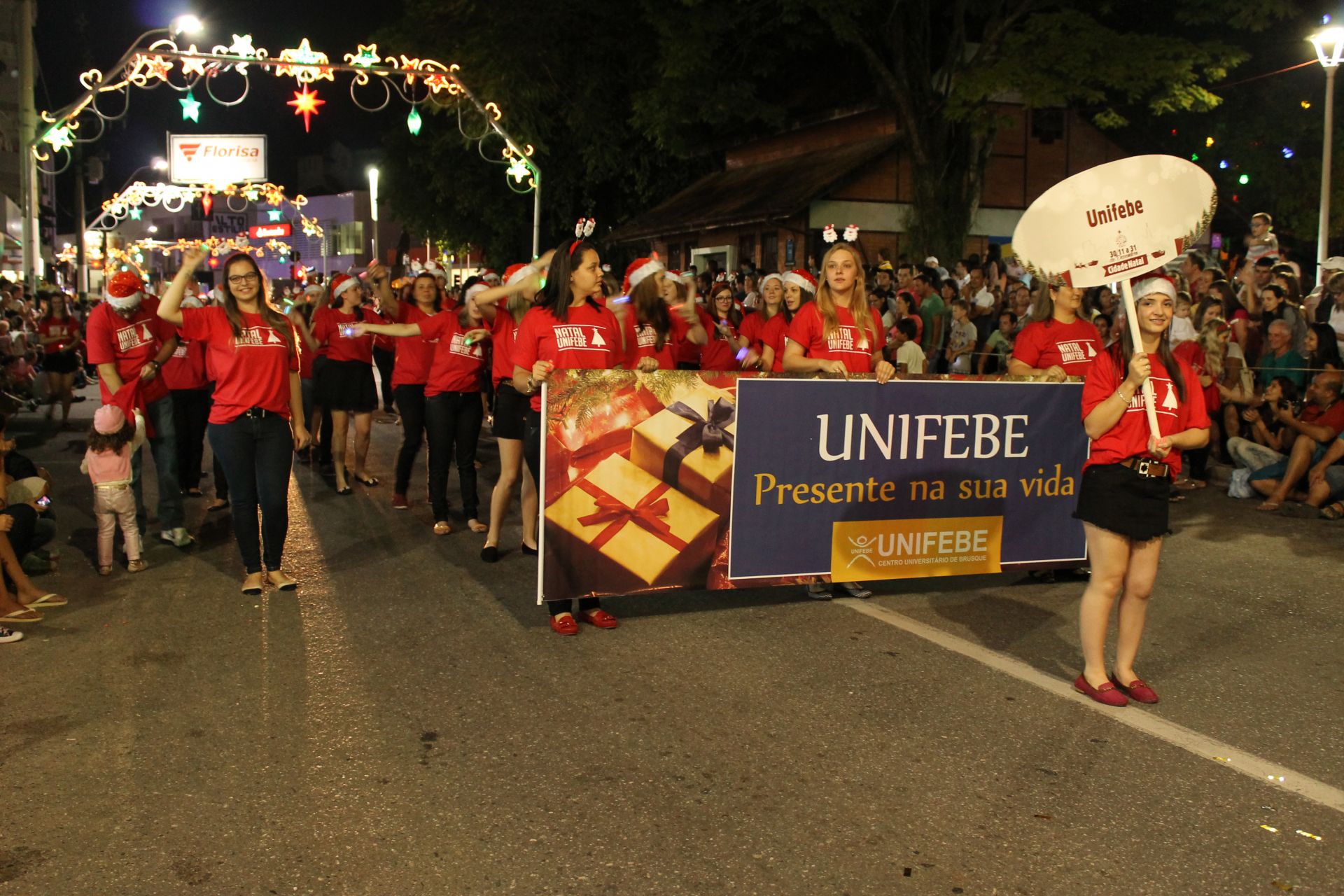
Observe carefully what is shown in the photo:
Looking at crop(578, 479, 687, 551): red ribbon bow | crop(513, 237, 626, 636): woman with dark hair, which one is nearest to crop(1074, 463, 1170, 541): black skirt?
crop(578, 479, 687, 551): red ribbon bow

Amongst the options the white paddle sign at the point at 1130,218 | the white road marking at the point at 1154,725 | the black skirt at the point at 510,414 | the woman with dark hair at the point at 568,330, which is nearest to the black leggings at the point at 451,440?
the black skirt at the point at 510,414

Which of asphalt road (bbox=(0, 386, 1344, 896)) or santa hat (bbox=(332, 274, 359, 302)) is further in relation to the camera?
santa hat (bbox=(332, 274, 359, 302))

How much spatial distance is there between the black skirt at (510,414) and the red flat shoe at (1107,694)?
13.3 feet

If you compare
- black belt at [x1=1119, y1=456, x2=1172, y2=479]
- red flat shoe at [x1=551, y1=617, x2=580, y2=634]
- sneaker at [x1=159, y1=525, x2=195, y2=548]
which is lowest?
sneaker at [x1=159, y1=525, x2=195, y2=548]

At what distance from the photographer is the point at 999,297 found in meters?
17.1

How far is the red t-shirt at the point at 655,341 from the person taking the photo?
7.23 meters

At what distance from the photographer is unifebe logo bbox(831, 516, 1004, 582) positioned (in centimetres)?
675

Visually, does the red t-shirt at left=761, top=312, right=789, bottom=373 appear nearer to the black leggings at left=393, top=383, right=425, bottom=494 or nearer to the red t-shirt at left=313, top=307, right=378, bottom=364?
→ the black leggings at left=393, top=383, right=425, bottom=494

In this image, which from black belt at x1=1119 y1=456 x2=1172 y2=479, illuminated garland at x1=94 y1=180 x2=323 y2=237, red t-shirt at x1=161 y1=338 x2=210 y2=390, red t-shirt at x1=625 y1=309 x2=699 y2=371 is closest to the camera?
black belt at x1=1119 y1=456 x2=1172 y2=479

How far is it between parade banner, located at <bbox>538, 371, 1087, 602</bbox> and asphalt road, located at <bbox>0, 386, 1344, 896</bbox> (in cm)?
33

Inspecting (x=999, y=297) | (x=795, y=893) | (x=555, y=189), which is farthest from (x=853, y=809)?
(x=555, y=189)

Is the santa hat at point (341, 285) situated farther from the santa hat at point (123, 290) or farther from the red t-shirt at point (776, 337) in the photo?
the red t-shirt at point (776, 337)

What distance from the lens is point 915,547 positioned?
6.89m

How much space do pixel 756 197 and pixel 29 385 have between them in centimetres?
1763
